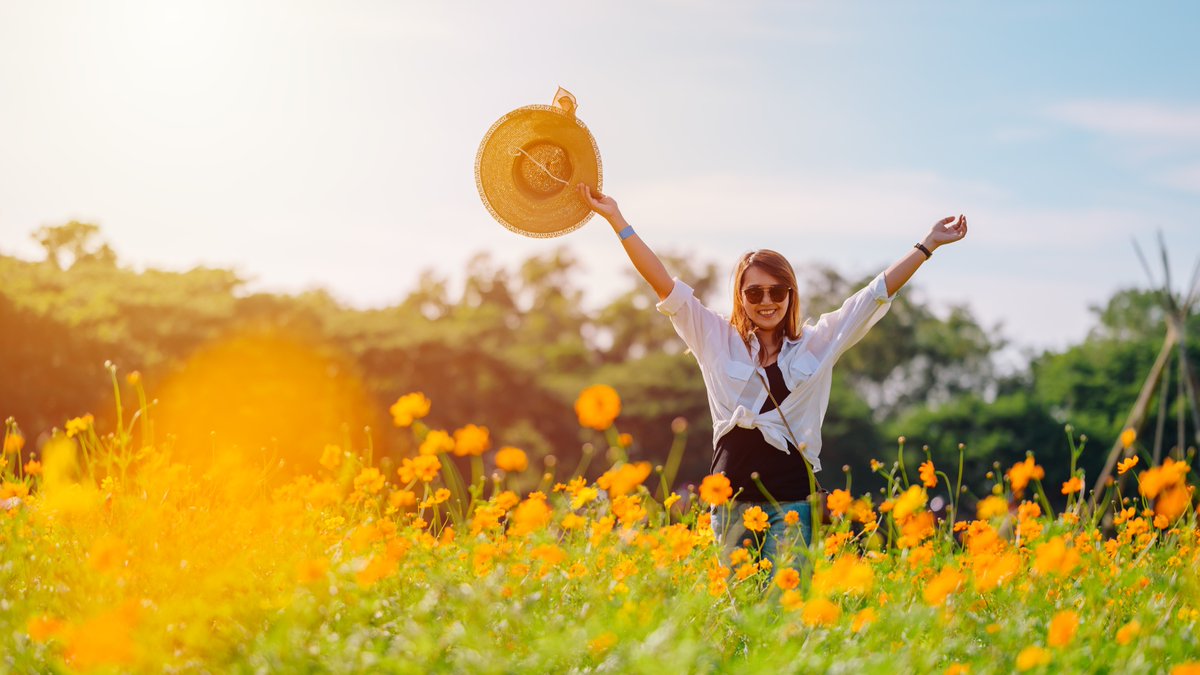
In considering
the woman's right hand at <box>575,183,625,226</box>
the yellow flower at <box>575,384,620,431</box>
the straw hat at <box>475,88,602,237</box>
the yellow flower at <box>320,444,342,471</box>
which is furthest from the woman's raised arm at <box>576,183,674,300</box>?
the yellow flower at <box>320,444,342,471</box>

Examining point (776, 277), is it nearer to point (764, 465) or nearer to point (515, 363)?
point (764, 465)

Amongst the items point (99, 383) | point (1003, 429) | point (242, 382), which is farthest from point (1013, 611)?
point (1003, 429)

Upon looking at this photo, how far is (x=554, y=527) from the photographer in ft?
12.9

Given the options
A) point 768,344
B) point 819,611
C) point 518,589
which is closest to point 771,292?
point 768,344

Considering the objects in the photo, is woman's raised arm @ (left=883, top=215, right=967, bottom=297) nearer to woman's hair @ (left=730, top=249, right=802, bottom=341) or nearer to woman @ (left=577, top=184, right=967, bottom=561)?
woman @ (left=577, top=184, right=967, bottom=561)

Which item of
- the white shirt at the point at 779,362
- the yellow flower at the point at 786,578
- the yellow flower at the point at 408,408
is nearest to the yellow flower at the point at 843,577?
the yellow flower at the point at 786,578

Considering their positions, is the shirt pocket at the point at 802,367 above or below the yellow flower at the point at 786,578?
above

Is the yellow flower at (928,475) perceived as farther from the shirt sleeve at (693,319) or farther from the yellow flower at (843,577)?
the yellow flower at (843,577)

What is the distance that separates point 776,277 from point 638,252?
0.54 metres

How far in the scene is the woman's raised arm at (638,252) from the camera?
14.7 ft

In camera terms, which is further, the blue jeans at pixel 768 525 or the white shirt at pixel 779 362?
the white shirt at pixel 779 362

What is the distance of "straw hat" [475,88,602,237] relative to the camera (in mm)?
5152

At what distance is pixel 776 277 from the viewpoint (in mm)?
4516

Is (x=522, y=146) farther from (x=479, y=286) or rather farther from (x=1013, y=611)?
(x=479, y=286)
